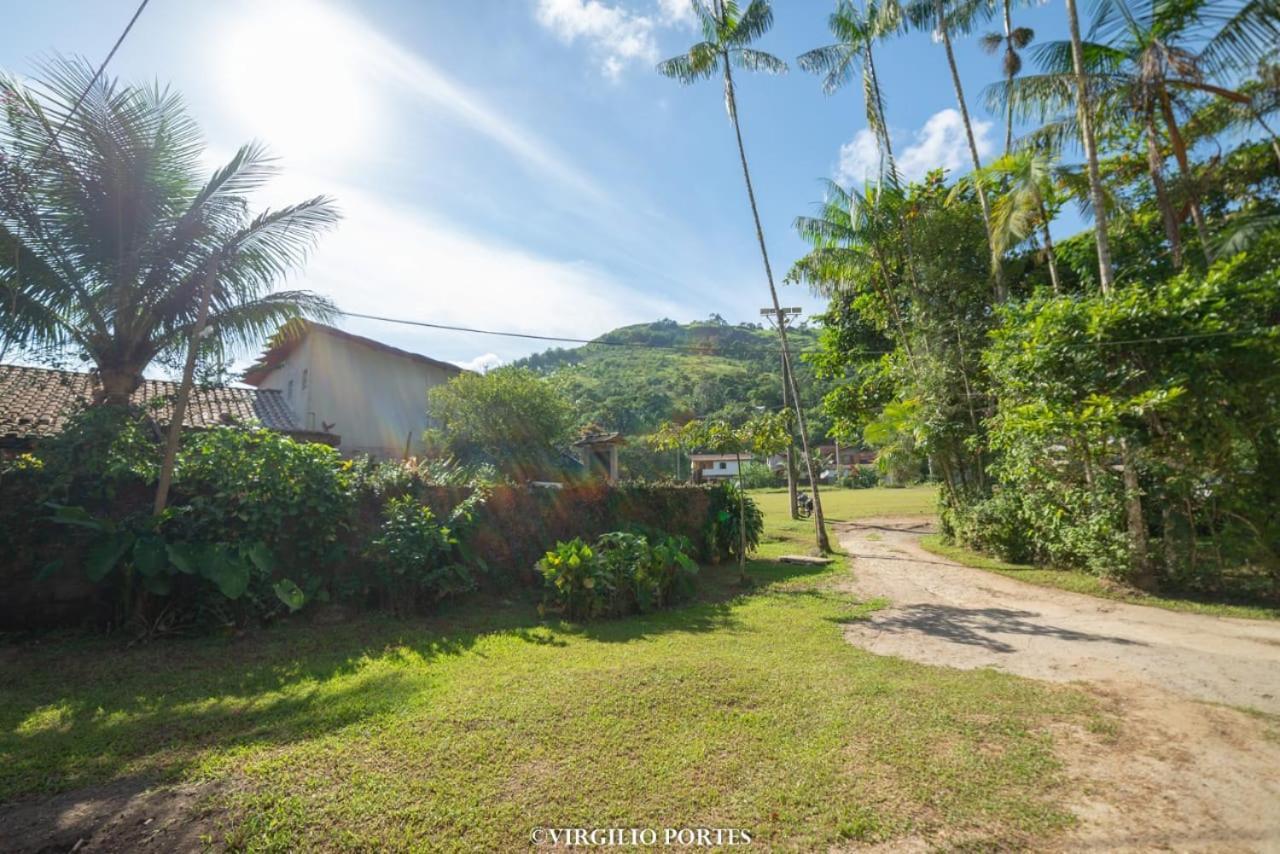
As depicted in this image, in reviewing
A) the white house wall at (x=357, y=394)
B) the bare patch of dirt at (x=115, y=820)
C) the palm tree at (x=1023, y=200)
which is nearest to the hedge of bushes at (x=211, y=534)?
the bare patch of dirt at (x=115, y=820)

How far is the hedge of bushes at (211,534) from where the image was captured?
18.7ft

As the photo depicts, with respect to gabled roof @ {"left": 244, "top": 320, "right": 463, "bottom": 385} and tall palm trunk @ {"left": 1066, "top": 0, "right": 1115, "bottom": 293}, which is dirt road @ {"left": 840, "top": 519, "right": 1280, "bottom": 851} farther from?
gabled roof @ {"left": 244, "top": 320, "right": 463, "bottom": 385}

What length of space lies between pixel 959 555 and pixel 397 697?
1202 cm

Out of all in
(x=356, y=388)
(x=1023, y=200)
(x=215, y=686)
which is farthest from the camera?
(x=356, y=388)

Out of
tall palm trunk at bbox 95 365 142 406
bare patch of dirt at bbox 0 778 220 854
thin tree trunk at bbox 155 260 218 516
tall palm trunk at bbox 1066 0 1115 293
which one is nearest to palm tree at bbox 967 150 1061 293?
tall palm trunk at bbox 1066 0 1115 293

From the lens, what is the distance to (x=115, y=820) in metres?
2.65

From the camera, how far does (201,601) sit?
594 centimetres

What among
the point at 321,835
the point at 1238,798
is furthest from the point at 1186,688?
the point at 321,835

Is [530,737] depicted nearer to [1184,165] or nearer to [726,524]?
[726,524]

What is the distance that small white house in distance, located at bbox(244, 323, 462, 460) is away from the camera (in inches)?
663

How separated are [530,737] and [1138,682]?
5.21 metres

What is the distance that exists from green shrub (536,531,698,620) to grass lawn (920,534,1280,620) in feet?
20.2

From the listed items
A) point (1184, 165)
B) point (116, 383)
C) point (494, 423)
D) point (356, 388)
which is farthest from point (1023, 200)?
point (356, 388)

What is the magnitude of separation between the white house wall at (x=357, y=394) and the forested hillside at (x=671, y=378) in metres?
5.37
